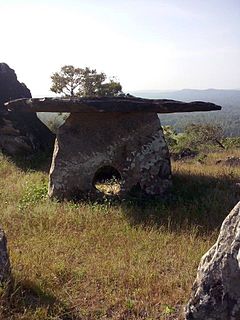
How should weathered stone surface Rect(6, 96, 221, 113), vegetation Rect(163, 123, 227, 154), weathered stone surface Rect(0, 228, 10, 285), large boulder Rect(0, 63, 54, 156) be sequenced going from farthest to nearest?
vegetation Rect(163, 123, 227, 154) → large boulder Rect(0, 63, 54, 156) → weathered stone surface Rect(6, 96, 221, 113) → weathered stone surface Rect(0, 228, 10, 285)

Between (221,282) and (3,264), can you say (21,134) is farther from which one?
(221,282)

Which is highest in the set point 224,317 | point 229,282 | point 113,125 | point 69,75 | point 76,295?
point 69,75

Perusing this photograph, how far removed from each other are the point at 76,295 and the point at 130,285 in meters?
0.65

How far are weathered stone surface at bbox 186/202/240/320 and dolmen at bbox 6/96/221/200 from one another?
542 centimetres

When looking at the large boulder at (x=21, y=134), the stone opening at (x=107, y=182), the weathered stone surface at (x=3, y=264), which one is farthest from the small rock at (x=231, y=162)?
the weathered stone surface at (x=3, y=264)

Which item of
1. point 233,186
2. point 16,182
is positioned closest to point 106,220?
point 233,186

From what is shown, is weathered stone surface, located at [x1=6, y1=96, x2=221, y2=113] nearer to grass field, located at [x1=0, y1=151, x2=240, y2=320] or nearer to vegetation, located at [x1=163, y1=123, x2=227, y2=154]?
grass field, located at [x1=0, y1=151, x2=240, y2=320]

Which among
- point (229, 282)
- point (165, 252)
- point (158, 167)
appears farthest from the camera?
point (158, 167)

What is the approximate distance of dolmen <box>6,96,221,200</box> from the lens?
9133 millimetres

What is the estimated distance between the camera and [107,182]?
10773 mm

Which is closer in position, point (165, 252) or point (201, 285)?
point (201, 285)

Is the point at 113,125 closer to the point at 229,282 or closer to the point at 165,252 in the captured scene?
the point at 165,252

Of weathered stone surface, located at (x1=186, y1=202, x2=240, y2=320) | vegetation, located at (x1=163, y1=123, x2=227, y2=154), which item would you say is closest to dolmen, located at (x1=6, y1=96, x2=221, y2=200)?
weathered stone surface, located at (x1=186, y1=202, x2=240, y2=320)

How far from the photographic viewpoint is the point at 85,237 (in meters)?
6.73
